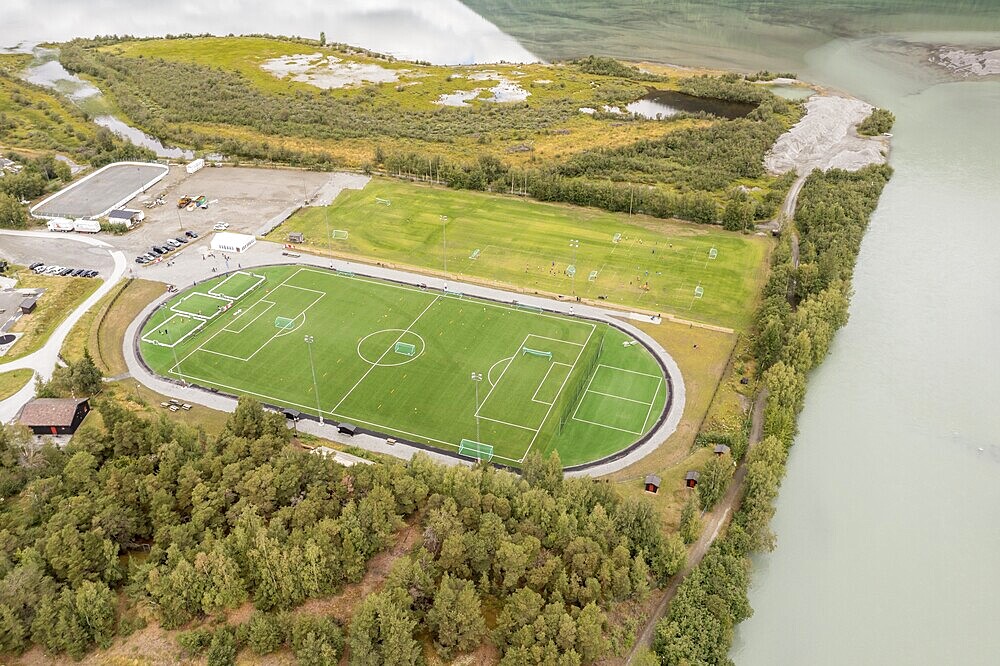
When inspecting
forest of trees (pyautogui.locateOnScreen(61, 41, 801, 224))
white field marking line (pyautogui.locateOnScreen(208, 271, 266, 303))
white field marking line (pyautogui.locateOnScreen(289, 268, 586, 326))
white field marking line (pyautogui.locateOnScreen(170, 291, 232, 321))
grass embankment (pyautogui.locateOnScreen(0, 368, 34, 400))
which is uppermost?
forest of trees (pyautogui.locateOnScreen(61, 41, 801, 224))

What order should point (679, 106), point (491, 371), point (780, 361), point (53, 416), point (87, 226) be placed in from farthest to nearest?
point (679, 106) < point (87, 226) < point (491, 371) < point (780, 361) < point (53, 416)

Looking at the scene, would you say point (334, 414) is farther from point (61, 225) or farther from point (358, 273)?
point (61, 225)

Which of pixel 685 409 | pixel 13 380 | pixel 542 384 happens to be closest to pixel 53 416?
pixel 13 380

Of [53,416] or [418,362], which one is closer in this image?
[53,416]

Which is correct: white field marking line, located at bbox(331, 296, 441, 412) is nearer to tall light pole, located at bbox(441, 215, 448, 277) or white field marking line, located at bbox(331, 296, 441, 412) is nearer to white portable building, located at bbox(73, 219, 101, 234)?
tall light pole, located at bbox(441, 215, 448, 277)

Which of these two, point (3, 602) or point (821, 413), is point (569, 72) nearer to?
point (821, 413)

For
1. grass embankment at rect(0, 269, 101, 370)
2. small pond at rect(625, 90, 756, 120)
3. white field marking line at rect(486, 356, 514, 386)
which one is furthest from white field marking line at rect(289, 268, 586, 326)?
small pond at rect(625, 90, 756, 120)

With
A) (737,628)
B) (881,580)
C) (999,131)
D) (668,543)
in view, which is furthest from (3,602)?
(999,131)
